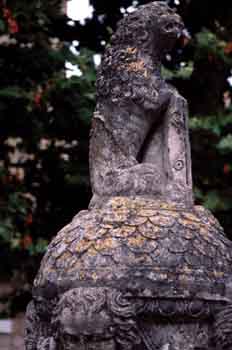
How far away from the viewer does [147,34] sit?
6.62 m

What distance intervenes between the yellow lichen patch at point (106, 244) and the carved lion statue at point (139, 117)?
1.90ft

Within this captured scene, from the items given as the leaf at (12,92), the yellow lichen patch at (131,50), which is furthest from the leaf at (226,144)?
the yellow lichen patch at (131,50)

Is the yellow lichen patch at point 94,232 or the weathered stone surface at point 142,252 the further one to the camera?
the yellow lichen patch at point 94,232

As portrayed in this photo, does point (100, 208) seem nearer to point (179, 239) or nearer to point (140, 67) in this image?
point (179, 239)

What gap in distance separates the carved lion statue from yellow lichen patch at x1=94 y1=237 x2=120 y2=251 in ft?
1.90

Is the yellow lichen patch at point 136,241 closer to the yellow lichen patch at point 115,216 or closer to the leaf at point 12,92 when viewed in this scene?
the yellow lichen patch at point 115,216

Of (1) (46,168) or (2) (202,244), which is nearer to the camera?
(2) (202,244)

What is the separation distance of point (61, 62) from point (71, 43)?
0.82 m

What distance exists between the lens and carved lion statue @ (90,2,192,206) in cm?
638

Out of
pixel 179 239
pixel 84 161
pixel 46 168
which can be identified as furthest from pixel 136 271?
pixel 46 168

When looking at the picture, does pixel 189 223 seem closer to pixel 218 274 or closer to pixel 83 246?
pixel 218 274

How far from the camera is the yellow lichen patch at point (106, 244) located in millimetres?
5703

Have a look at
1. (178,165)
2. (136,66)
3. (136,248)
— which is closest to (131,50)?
(136,66)

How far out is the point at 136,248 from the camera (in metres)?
5.68
